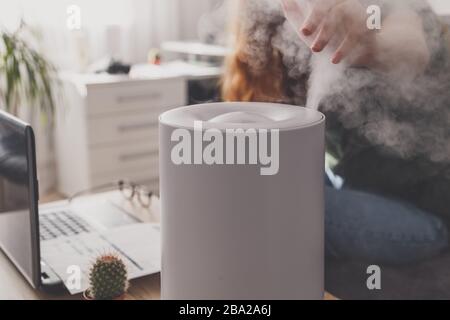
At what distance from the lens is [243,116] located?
71 cm

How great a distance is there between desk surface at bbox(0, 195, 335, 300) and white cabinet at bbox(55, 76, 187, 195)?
206cm

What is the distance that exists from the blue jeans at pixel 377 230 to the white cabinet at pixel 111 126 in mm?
2266

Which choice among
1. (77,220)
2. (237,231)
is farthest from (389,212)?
(77,220)

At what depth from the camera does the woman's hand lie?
87 centimetres

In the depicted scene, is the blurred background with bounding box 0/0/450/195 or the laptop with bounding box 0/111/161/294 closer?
the laptop with bounding box 0/111/161/294

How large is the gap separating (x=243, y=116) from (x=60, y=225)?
2.49 feet

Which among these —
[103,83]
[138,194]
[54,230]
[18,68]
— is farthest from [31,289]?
[103,83]

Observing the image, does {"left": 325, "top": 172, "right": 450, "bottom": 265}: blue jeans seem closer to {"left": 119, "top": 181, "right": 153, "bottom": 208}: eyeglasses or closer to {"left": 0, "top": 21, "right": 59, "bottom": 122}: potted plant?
{"left": 119, "top": 181, "right": 153, "bottom": 208}: eyeglasses

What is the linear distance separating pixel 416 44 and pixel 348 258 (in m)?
0.37

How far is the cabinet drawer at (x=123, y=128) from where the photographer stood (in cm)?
316

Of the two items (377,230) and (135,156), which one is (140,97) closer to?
(135,156)

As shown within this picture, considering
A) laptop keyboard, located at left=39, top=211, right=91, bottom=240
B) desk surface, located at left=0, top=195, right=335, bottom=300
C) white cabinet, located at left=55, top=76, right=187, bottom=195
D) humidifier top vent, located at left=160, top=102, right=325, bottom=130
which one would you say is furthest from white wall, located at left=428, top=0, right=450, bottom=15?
white cabinet, located at left=55, top=76, right=187, bottom=195

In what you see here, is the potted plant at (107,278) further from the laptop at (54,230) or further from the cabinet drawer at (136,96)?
the cabinet drawer at (136,96)

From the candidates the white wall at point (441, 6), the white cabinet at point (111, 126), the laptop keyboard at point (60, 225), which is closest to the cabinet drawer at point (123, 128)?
the white cabinet at point (111, 126)
